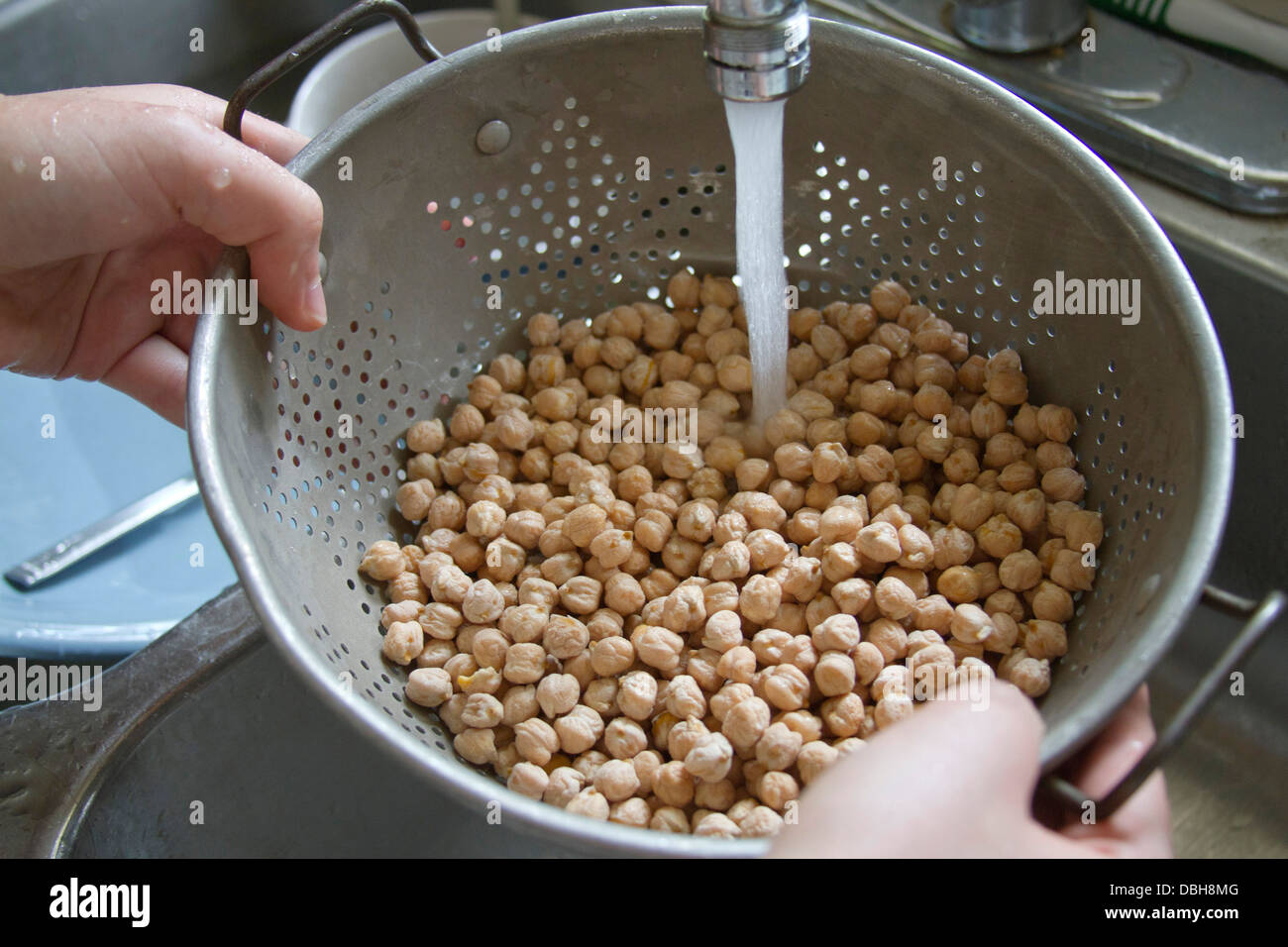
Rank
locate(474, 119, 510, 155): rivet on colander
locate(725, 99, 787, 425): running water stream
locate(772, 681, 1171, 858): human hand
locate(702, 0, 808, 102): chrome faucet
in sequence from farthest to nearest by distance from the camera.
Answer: locate(474, 119, 510, 155): rivet on colander
locate(725, 99, 787, 425): running water stream
locate(702, 0, 808, 102): chrome faucet
locate(772, 681, 1171, 858): human hand

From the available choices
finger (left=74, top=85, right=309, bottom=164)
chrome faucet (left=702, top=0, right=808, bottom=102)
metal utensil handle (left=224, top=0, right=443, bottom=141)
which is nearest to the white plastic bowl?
finger (left=74, top=85, right=309, bottom=164)

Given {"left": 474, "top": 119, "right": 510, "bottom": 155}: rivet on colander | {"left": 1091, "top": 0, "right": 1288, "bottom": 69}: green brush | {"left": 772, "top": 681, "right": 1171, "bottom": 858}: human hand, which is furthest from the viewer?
{"left": 1091, "top": 0, "right": 1288, "bottom": 69}: green brush

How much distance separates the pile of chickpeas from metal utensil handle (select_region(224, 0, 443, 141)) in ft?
0.97

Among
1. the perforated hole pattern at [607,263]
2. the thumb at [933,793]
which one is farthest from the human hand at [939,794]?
the perforated hole pattern at [607,263]

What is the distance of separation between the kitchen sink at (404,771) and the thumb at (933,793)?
0.32 m

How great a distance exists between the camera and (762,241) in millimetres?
859

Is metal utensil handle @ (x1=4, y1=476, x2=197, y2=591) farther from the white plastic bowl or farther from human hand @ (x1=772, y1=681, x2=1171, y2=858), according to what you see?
human hand @ (x1=772, y1=681, x2=1171, y2=858)

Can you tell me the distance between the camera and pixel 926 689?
0.79 m

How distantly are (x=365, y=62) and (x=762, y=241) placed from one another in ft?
2.01

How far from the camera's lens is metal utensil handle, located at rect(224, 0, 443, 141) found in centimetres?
72

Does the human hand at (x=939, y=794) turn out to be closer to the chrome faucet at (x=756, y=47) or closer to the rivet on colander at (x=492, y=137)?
the chrome faucet at (x=756, y=47)

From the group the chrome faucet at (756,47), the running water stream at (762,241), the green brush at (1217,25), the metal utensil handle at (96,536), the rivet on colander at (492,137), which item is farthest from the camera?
the metal utensil handle at (96,536)

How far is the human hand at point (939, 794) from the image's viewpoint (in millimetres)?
519
